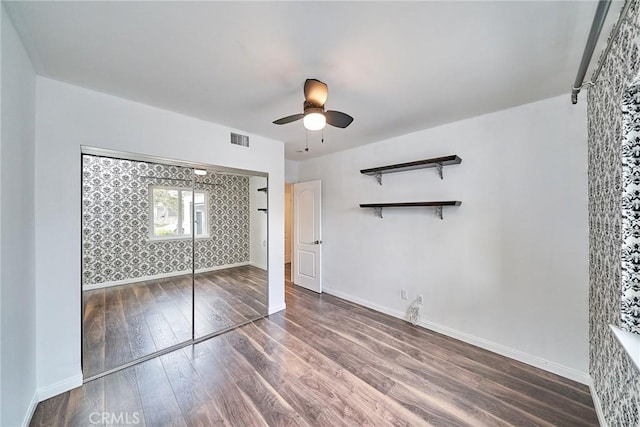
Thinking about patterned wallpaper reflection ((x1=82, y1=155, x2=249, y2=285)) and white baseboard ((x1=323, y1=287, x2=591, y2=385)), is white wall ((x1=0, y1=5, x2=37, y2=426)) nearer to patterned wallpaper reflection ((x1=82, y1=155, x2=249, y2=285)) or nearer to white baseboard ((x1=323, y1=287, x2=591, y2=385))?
patterned wallpaper reflection ((x1=82, y1=155, x2=249, y2=285))

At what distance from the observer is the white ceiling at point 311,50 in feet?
4.33

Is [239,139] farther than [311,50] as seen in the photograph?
Yes

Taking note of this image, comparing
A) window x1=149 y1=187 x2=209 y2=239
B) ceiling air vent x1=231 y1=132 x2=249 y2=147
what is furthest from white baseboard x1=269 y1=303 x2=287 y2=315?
ceiling air vent x1=231 y1=132 x2=249 y2=147

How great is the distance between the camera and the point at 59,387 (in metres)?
1.97

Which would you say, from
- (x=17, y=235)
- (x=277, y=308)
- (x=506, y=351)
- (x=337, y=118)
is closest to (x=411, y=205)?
(x=337, y=118)

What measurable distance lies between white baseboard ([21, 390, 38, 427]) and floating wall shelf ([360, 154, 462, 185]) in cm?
392

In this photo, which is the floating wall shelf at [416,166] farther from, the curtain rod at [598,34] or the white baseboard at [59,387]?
the white baseboard at [59,387]

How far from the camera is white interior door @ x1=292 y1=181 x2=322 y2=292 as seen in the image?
14.5 ft

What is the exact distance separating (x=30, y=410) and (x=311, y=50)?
129 inches

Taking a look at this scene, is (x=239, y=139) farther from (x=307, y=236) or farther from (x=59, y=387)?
(x=59, y=387)

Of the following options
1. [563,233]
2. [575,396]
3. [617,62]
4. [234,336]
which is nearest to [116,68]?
[234,336]

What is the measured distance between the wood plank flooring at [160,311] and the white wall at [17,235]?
0.42 metres

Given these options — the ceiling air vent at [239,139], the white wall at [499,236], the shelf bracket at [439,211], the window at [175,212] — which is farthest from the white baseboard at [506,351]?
the ceiling air vent at [239,139]

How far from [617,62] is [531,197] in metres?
1.31
